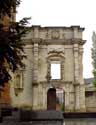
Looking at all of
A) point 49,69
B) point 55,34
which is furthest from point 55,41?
point 49,69

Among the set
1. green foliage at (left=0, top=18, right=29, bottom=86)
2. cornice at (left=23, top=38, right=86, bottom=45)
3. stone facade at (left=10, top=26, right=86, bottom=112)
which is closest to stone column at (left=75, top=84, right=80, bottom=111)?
stone facade at (left=10, top=26, right=86, bottom=112)

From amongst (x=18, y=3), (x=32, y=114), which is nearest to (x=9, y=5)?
(x=18, y=3)

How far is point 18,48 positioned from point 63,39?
27852 mm

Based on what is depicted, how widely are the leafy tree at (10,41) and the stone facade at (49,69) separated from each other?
26.0m

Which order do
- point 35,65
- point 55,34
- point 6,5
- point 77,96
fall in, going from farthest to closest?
1. point 55,34
2. point 35,65
3. point 77,96
4. point 6,5

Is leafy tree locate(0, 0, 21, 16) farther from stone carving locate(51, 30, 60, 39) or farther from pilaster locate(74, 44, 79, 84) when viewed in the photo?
stone carving locate(51, 30, 60, 39)

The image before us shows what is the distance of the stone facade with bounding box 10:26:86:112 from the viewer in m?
35.2

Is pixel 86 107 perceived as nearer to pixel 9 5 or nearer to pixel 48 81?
pixel 48 81

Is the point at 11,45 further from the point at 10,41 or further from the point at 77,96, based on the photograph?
the point at 77,96

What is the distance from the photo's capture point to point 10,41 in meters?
8.26

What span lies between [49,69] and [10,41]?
2721 centimetres

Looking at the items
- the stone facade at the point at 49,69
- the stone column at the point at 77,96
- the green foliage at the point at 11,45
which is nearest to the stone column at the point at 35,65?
the stone facade at the point at 49,69

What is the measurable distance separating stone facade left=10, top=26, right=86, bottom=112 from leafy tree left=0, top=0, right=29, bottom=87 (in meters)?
26.0

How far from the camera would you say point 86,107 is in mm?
35188
